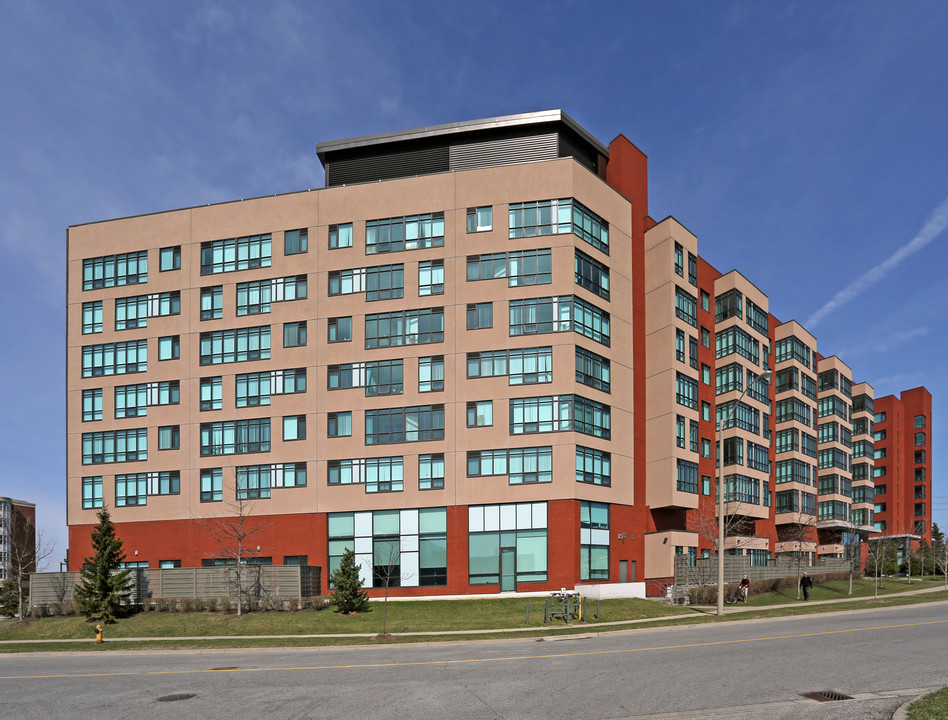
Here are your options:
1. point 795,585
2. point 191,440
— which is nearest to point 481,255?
point 191,440

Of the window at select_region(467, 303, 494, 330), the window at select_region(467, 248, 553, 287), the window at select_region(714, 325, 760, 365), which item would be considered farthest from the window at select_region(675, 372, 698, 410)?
the window at select_region(467, 303, 494, 330)

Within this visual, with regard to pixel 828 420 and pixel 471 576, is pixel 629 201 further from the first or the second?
pixel 828 420

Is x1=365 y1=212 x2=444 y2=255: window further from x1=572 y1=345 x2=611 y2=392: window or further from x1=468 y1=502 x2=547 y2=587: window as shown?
x1=468 y1=502 x2=547 y2=587: window

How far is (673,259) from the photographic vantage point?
55062mm

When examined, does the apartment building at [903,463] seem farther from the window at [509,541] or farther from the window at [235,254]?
the window at [235,254]

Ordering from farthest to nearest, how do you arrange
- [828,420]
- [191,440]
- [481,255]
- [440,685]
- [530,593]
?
[828,420]
[191,440]
[481,255]
[530,593]
[440,685]

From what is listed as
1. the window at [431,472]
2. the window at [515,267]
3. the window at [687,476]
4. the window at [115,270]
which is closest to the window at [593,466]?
the window at [687,476]

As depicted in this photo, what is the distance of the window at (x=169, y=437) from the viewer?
55156 millimetres

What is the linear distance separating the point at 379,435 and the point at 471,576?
10.4 metres

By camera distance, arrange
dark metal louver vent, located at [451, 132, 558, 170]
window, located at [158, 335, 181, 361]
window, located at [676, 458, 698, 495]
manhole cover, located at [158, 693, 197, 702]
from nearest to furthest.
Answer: manhole cover, located at [158, 693, 197, 702] → dark metal louver vent, located at [451, 132, 558, 170] → window, located at [676, 458, 698, 495] → window, located at [158, 335, 181, 361]

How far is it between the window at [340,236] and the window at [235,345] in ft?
23.6

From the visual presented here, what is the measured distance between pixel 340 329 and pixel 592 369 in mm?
16454

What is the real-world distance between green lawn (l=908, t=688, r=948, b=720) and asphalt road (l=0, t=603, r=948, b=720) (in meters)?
0.51

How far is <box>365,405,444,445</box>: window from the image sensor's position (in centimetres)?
4962
